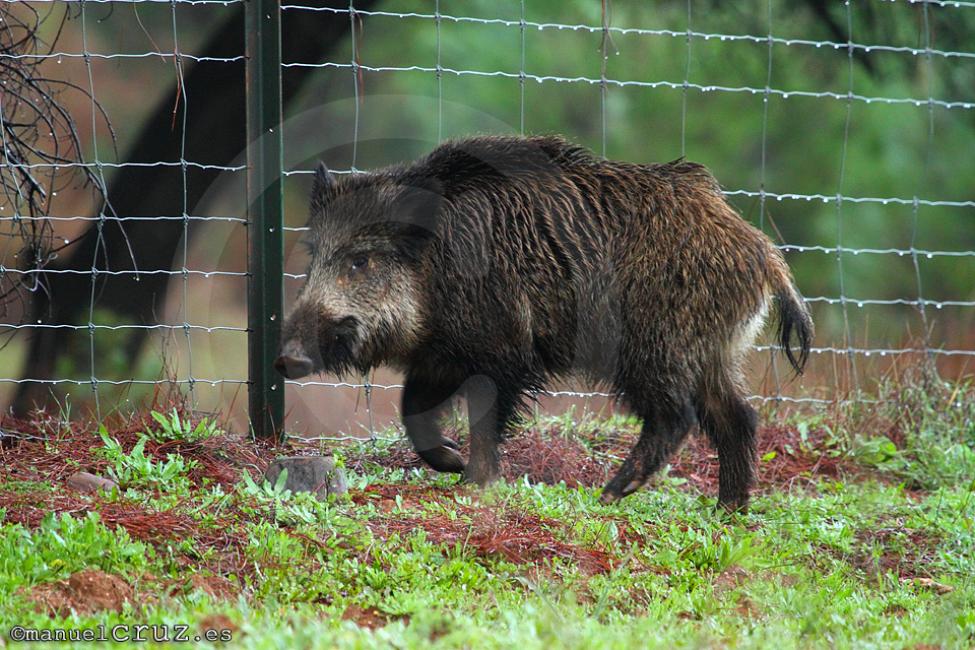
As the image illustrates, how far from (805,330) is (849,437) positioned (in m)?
1.29

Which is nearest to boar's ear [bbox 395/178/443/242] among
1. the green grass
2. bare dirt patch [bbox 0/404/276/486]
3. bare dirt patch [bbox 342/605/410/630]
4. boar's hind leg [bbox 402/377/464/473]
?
boar's hind leg [bbox 402/377/464/473]

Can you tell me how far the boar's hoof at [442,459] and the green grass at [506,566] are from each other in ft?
0.65

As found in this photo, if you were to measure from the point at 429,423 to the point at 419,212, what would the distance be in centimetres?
92

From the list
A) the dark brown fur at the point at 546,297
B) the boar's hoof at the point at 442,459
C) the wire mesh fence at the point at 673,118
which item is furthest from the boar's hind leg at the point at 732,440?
the wire mesh fence at the point at 673,118

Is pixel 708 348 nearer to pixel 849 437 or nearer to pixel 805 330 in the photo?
pixel 805 330

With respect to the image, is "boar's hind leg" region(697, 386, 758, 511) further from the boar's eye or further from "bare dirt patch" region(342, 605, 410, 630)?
"bare dirt patch" region(342, 605, 410, 630)

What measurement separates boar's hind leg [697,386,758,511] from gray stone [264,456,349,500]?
160cm

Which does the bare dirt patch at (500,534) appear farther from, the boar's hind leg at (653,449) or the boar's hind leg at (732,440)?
the boar's hind leg at (732,440)

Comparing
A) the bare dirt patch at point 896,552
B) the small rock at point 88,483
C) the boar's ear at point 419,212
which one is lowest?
the bare dirt patch at point 896,552

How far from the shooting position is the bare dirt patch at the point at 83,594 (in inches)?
134

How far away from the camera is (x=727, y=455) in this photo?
5277 millimetres

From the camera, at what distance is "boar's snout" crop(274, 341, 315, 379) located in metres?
4.98

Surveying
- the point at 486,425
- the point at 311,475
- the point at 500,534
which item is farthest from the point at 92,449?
the point at 500,534

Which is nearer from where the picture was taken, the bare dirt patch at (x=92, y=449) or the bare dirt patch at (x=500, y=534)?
the bare dirt patch at (x=500, y=534)
